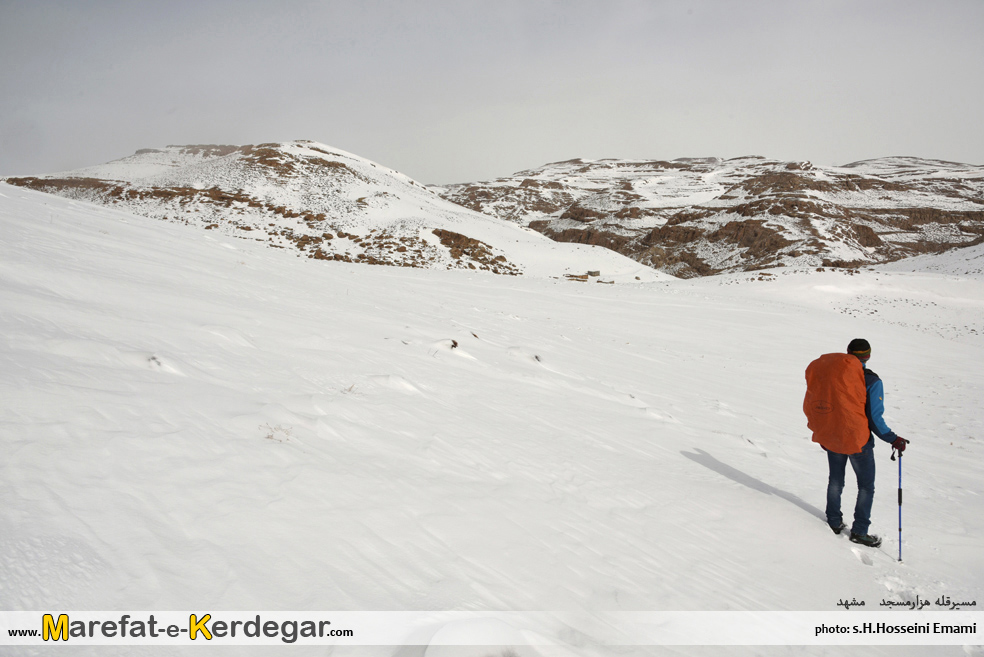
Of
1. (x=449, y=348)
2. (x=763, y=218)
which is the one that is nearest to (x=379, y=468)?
(x=449, y=348)

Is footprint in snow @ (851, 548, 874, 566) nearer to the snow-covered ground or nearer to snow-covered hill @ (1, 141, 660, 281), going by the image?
the snow-covered ground

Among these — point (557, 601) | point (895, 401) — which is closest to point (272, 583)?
point (557, 601)

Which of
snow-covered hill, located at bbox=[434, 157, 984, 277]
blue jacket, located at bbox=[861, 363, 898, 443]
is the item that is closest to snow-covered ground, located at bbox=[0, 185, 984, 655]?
blue jacket, located at bbox=[861, 363, 898, 443]

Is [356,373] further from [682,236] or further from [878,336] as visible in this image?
[682,236]

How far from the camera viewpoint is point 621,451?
454 centimetres

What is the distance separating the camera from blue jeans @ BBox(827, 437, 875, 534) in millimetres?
3760

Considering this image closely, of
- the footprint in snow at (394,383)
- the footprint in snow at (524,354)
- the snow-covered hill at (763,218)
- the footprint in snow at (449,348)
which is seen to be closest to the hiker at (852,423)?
the footprint in snow at (394,383)

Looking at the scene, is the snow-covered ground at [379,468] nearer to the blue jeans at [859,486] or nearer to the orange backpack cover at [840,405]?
the blue jeans at [859,486]

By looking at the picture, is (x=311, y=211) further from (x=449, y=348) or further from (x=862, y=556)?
(x=862, y=556)

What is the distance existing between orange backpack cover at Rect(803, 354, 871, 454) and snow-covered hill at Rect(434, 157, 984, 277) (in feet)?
156

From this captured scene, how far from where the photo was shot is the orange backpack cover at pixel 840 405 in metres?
3.72

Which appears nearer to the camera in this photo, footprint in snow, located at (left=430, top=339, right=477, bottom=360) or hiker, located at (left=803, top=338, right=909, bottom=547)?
hiker, located at (left=803, top=338, right=909, bottom=547)

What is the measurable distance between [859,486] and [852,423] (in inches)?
20.9

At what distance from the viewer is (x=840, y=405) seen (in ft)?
12.3
